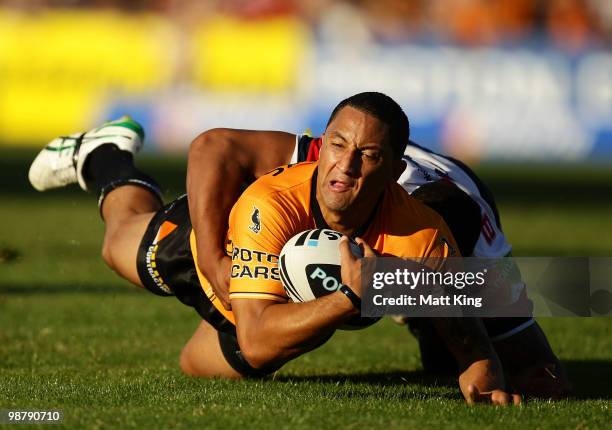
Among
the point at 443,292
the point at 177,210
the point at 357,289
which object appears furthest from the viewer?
the point at 177,210

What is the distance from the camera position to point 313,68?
23.6 m

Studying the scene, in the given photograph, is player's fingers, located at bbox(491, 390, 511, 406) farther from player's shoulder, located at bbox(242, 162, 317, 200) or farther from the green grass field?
player's shoulder, located at bbox(242, 162, 317, 200)

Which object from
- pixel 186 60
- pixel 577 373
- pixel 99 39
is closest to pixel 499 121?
pixel 186 60

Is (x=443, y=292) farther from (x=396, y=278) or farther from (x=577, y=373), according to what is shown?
(x=577, y=373)

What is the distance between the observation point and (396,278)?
18.2 feet

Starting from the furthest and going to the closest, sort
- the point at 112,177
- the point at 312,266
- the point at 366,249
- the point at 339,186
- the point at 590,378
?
the point at 112,177
the point at 590,378
the point at 339,186
the point at 312,266
the point at 366,249

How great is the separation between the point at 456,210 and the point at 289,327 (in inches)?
84.4

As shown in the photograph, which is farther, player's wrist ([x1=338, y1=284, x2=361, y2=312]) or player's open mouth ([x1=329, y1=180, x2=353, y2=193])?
player's open mouth ([x1=329, y1=180, x2=353, y2=193])

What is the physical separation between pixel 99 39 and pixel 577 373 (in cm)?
1842

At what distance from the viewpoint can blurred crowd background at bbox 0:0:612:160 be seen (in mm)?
23297

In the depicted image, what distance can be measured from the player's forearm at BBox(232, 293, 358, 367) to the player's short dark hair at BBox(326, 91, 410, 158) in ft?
3.45

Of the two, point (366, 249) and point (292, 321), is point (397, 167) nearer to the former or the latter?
point (366, 249)

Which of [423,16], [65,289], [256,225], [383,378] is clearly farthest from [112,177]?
[423,16]

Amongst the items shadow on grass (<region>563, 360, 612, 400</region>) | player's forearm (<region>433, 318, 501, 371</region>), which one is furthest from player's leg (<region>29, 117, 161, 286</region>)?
shadow on grass (<region>563, 360, 612, 400</region>)
